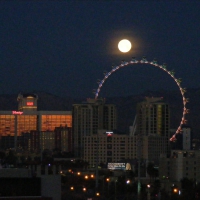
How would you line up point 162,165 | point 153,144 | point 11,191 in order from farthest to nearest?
point 153,144
point 162,165
point 11,191

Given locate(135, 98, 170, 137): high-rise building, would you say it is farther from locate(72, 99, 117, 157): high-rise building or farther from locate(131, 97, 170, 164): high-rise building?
locate(72, 99, 117, 157): high-rise building

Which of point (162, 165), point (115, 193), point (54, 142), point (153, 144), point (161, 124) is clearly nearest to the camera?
point (115, 193)

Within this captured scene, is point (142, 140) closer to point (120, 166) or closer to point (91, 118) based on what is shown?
point (91, 118)

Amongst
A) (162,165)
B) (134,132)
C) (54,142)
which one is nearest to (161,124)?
(134,132)

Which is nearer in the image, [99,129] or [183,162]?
[183,162]

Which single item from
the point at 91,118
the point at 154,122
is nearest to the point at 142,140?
the point at 154,122

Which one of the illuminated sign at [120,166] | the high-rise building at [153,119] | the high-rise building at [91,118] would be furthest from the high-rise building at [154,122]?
the illuminated sign at [120,166]

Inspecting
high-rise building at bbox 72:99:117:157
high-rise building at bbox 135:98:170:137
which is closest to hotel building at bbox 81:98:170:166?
high-rise building at bbox 135:98:170:137

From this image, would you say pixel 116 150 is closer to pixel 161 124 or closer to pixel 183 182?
pixel 161 124

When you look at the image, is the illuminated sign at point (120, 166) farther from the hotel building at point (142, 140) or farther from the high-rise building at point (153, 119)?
the high-rise building at point (153, 119)
